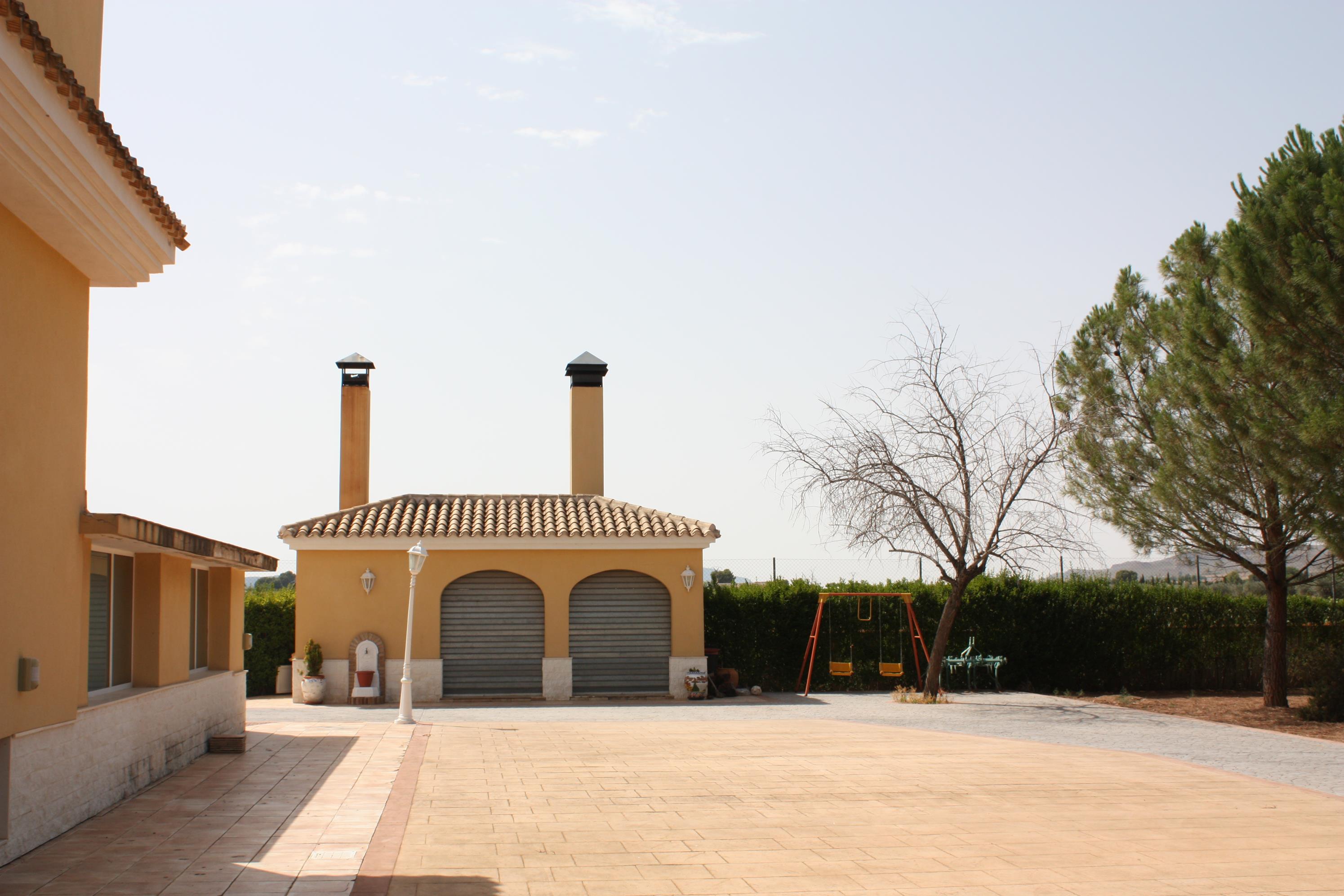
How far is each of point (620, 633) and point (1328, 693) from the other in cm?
1186

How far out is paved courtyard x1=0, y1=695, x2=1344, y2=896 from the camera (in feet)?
23.4

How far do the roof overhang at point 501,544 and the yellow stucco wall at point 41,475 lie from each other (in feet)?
38.5

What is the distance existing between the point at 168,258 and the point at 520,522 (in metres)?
12.9

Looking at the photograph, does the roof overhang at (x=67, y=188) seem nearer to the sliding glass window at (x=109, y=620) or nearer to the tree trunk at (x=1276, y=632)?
the sliding glass window at (x=109, y=620)

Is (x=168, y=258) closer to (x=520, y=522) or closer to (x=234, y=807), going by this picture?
(x=234, y=807)

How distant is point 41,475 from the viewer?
8164mm

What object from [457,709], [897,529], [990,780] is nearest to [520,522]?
[457,709]

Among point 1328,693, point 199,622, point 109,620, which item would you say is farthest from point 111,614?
point 1328,693

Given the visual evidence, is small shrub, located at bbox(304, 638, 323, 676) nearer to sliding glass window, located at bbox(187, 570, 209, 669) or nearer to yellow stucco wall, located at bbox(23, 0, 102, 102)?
sliding glass window, located at bbox(187, 570, 209, 669)

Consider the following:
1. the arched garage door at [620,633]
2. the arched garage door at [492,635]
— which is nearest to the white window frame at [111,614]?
the arched garage door at [492,635]

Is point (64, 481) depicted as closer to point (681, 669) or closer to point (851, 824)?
point (851, 824)

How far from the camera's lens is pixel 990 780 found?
37.0ft

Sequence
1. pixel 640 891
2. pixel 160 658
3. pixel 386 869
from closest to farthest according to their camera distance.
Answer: pixel 640 891 < pixel 386 869 < pixel 160 658

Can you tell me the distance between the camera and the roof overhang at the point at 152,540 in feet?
29.1
